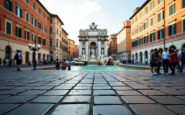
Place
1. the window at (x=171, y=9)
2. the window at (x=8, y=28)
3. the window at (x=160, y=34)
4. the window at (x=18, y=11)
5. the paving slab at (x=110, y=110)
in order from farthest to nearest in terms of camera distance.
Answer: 1. the window at (x=160, y=34)
2. the window at (x=18, y=11)
3. the window at (x=171, y=9)
4. the window at (x=8, y=28)
5. the paving slab at (x=110, y=110)

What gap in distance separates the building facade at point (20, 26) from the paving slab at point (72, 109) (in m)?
22.5

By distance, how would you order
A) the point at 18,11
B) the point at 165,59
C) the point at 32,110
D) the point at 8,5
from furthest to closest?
the point at 18,11 < the point at 8,5 < the point at 165,59 < the point at 32,110

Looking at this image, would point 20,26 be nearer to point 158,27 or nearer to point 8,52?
point 8,52

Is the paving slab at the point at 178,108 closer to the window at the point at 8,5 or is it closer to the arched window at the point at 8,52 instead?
the arched window at the point at 8,52

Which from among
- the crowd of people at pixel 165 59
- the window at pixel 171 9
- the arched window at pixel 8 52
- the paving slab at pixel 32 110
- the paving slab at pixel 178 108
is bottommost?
the paving slab at pixel 178 108

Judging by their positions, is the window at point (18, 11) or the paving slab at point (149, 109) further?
the window at point (18, 11)

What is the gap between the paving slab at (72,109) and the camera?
78.3 inches

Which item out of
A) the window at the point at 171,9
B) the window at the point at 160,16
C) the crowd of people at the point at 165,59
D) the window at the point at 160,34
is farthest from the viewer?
the window at the point at 160,16

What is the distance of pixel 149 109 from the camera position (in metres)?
2.15

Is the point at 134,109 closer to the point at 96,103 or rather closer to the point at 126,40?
the point at 96,103

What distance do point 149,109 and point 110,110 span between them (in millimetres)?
570

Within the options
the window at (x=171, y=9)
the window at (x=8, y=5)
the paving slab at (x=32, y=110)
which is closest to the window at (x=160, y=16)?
the window at (x=171, y=9)

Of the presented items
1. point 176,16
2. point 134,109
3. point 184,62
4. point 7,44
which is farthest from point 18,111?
point 176,16

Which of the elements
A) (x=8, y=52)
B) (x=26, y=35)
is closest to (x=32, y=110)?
(x=8, y=52)
